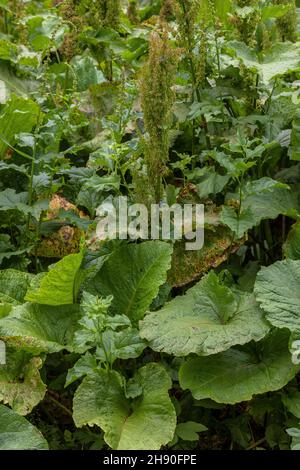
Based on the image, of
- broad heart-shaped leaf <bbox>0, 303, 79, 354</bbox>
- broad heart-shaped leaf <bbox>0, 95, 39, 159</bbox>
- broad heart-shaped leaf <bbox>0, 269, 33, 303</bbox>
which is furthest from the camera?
broad heart-shaped leaf <bbox>0, 95, 39, 159</bbox>

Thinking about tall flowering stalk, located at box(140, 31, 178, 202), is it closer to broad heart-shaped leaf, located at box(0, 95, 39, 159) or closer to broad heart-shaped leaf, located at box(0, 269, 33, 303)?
broad heart-shaped leaf, located at box(0, 269, 33, 303)

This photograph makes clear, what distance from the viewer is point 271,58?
2.65m

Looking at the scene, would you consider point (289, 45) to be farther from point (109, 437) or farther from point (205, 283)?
point (109, 437)

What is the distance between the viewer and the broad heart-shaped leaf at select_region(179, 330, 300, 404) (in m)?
2.07

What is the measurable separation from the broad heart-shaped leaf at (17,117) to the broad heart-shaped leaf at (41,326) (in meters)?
0.85

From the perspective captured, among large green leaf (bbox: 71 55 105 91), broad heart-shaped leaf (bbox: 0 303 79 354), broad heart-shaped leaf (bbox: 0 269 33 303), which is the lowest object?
broad heart-shaped leaf (bbox: 0 303 79 354)

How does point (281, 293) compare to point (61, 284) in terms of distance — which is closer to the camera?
point (281, 293)

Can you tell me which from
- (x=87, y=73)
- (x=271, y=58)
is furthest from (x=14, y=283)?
(x=87, y=73)

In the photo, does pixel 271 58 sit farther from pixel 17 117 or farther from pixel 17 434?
pixel 17 434

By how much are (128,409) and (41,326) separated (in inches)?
16.6

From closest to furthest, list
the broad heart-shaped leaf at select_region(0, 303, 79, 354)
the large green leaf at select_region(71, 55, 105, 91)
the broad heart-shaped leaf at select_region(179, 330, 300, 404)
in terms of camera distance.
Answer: the broad heart-shaped leaf at select_region(179, 330, 300, 404) → the broad heart-shaped leaf at select_region(0, 303, 79, 354) → the large green leaf at select_region(71, 55, 105, 91)

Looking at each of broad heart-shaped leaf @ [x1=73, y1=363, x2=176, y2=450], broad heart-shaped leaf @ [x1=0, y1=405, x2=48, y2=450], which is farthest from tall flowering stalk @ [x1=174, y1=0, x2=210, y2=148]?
broad heart-shaped leaf @ [x1=0, y1=405, x2=48, y2=450]

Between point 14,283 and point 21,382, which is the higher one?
point 14,283

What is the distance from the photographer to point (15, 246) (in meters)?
2.84
